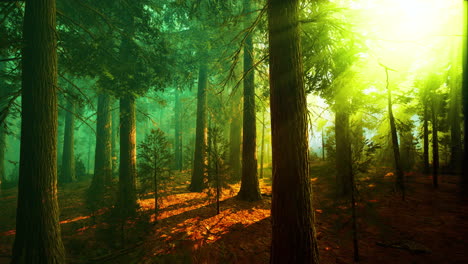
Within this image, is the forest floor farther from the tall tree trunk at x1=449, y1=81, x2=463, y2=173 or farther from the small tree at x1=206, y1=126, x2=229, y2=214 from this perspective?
the tall tree trunk at x1=449, y1=81, x2=463, y2=173

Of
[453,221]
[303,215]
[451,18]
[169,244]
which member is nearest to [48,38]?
[169,244]

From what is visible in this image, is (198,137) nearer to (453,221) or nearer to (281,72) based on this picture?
(281,72)

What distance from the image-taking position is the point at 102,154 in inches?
432

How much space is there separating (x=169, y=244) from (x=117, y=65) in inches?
268

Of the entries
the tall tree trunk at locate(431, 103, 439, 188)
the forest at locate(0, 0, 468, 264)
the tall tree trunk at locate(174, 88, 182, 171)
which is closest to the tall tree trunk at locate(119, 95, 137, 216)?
the forest at locate(0, 0, 468, 264)

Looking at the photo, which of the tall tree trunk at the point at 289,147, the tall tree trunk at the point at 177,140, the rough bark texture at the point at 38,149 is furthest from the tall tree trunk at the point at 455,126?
the tall tree trunk at the point at 177,140

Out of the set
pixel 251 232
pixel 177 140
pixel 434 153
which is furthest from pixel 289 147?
pixel 177 140

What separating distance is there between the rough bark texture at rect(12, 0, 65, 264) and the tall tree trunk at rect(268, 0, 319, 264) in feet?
17.1

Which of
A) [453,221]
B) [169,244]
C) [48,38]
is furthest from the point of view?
[453,221]

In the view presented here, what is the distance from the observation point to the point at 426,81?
962 centimetres

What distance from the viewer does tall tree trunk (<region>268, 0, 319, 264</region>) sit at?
128 inches

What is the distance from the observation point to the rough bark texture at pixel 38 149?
13.4ft

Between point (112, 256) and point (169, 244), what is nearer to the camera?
point (112, 256)

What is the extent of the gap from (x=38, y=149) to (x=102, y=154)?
7693 mm
